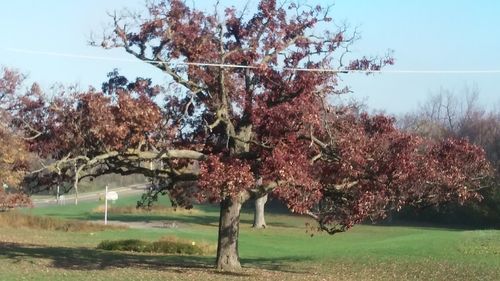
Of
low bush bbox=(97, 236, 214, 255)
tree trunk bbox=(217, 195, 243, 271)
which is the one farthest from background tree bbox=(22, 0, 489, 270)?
low bush bbox=(97, 236, 214, 255)

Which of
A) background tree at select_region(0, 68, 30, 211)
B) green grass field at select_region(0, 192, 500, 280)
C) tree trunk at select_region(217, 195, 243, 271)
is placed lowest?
green grass field at select_region(0, 192, 500, 280)

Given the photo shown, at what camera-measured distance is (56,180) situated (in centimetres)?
2080

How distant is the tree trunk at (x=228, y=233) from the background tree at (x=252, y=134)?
0.05 metres

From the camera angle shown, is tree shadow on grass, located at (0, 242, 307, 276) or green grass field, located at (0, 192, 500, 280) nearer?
green grass field, located at (0, 192, 500, 280)

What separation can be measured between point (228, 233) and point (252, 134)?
2.92 m

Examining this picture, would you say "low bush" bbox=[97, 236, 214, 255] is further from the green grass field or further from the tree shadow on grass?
the tree shadow on grass

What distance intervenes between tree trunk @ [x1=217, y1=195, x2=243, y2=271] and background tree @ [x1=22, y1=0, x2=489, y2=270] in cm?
5

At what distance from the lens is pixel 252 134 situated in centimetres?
1972

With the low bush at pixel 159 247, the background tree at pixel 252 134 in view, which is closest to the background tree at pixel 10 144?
the background tree at pixel 252 134

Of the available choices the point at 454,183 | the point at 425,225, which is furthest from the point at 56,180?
the point at 425,225

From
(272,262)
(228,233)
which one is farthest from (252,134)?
(272,262)

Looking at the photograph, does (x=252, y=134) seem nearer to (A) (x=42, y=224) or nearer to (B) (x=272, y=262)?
(B) (x=272, y=262)

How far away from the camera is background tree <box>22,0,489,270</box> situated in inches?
699

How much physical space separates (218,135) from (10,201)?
6.59 m
